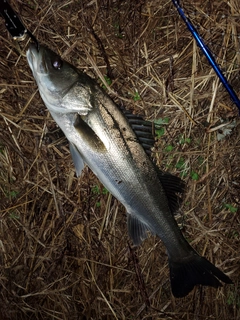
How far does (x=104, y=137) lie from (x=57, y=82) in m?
0.51

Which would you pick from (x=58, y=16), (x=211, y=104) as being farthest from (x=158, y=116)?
(x=58, y=16)

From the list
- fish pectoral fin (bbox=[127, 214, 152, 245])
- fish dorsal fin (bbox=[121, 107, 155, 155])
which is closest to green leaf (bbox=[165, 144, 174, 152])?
fish dorsal fin (bbox=[121, 107, 155, 155])

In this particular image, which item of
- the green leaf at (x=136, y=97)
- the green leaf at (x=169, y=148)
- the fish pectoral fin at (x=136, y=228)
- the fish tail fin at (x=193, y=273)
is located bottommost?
the fish tail fin at (x=193, y=273)

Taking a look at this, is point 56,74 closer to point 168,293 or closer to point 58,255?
point 58,255

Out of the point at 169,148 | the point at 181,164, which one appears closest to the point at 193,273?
the point at 181,164

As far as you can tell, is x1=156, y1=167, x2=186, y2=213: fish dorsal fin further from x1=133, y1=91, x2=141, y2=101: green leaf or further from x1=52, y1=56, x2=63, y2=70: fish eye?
x1=52, y1=56, x2=63, y2=70: fish eye

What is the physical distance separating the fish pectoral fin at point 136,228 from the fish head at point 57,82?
3.21ft

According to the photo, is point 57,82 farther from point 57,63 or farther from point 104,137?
point 104,137

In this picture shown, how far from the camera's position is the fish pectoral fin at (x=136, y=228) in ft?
8.62

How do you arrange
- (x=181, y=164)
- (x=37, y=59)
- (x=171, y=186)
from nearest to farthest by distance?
(x=37, y=59), (x=171, y=186), (x=181, y=164)

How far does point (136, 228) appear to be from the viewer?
264 cm

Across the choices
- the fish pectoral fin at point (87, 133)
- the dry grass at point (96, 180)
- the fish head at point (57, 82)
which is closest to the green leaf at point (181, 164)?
the dry grass at point (96, 180)

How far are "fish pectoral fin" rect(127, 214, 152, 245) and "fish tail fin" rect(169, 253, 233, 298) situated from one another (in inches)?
12.7

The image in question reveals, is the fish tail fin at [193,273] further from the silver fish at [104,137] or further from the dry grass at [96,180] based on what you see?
the dry grass at [96,180]
